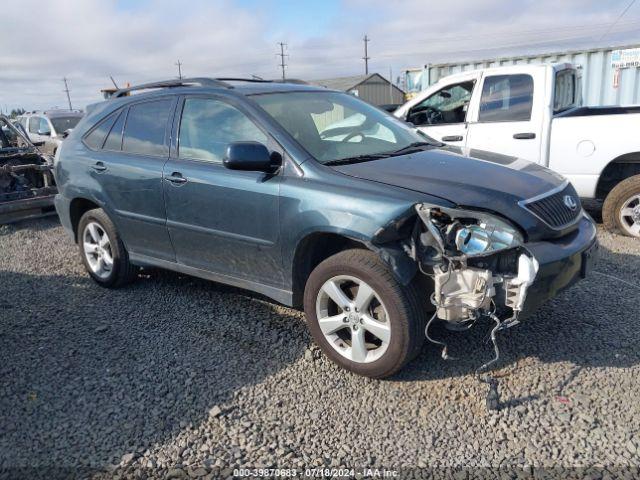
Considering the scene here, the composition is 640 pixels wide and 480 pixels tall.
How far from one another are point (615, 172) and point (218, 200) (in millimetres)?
4874

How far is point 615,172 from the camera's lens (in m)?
6.27

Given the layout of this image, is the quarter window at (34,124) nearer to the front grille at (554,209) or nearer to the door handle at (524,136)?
the door handle at (524,136)

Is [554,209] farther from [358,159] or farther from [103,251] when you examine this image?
[103,251]

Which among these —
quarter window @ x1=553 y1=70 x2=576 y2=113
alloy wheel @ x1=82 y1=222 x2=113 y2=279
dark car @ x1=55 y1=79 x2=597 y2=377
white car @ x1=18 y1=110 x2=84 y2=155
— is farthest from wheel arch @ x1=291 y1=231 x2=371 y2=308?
white car @ x1=18 y1=110 x2=84 y2=155

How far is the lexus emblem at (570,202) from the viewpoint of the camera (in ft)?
11.4

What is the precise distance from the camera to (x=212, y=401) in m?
3.16

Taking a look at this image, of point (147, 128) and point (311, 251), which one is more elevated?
point (147, 128)

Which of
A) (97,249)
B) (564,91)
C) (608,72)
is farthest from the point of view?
(608,72)

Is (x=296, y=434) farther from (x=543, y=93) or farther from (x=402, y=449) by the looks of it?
(x=543, y=93)

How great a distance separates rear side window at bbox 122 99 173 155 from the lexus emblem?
2.93 m

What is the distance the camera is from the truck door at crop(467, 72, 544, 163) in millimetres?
6340

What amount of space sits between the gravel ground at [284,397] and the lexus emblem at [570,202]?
891 millimetres

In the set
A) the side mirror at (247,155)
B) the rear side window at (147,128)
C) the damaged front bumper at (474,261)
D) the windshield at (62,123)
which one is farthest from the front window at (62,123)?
the damaged front bumper at (474,261)

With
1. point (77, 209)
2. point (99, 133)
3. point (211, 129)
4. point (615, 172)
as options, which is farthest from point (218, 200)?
point (615, 172)
